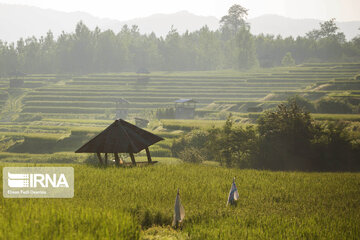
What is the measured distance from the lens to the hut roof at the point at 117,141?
22.0 metres

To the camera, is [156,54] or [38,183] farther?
[156,54]

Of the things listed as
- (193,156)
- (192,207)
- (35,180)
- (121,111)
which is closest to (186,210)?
(192,207)

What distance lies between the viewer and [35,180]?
17.5m

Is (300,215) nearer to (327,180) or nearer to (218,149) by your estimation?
(327,180)

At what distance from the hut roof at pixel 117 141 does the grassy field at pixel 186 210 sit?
114 cm

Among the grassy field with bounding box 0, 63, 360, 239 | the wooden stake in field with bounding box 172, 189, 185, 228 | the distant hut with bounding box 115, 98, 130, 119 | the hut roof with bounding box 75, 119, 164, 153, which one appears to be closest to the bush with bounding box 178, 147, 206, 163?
the grassy field with bounding box 0, 63, 360, 239

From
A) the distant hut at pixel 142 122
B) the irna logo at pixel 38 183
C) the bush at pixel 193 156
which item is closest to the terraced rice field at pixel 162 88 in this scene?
the distant hut at pixel 142 122

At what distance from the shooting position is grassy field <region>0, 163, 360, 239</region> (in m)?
11.9

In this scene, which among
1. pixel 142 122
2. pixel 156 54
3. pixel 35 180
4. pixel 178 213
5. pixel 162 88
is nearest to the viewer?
pixel 178 213

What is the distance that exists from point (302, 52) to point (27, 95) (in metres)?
105

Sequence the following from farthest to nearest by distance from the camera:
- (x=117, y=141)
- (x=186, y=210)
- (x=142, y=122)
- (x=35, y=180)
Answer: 1. (x=142, y=122)
2. (x=117, y=141)
3. (x=35, y=180)
4. (x=186, y=210)

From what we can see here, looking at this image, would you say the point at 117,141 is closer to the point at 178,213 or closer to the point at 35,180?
the point at 35,180

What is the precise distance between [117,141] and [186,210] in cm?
858

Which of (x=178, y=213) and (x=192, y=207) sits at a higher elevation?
(x=178, y=213)
